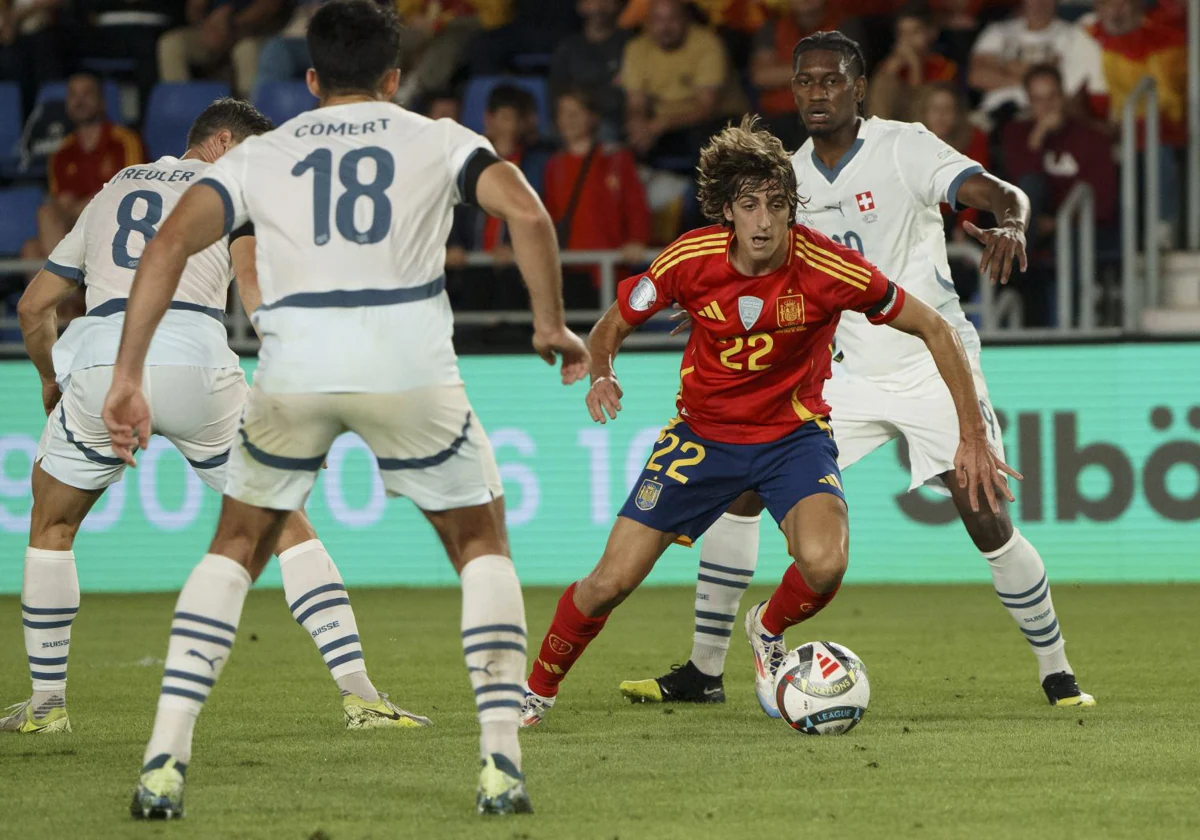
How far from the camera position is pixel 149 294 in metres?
4.54

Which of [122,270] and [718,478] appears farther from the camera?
[122,270]

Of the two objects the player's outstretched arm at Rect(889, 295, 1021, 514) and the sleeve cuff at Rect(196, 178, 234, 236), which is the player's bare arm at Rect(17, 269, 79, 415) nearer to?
the sleeve cuff at Rect(196, 178, 234, 236)

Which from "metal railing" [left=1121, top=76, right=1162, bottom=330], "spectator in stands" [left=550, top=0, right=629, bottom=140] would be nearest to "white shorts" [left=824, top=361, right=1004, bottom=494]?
"metal railing" [left=1121, top=76, right=1162, bottom=330]

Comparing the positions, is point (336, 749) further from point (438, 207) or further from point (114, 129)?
point (114, 129)

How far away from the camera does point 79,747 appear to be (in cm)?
593

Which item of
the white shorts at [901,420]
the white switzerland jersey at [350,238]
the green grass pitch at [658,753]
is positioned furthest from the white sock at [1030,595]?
the white switzerland jersey at [350,238]

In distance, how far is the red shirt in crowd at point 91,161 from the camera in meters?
13.9

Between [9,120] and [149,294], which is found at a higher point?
Answer: [9,120]

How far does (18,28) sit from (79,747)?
11.0 m

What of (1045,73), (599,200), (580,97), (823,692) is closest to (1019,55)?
(1045,73)

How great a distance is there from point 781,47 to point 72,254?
867 cm

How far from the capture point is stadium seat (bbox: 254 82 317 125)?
564 inches

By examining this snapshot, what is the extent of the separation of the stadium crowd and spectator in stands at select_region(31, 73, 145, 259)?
0.02 meters

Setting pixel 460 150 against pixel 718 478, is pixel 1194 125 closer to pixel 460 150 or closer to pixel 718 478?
pixel 718 478
